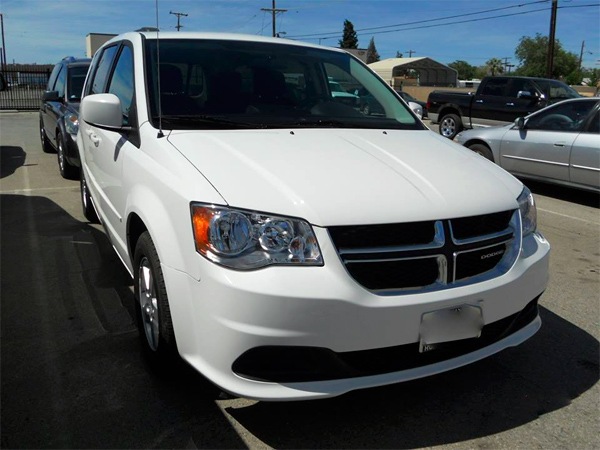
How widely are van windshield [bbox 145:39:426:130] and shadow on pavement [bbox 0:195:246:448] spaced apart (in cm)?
141

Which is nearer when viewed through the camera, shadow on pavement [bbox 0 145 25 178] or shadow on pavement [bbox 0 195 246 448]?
shadow on pavement [bbox 0 195 246 448]

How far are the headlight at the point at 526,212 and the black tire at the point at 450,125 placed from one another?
1390cm

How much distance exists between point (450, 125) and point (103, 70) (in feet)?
45.0

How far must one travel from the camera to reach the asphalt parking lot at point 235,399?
2.57 m

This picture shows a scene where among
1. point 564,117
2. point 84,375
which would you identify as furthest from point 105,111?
point 564,117

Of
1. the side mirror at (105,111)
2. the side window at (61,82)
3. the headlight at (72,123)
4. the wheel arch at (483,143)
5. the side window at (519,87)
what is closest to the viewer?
the side mirror at (105,111)

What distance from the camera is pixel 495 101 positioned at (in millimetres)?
15523

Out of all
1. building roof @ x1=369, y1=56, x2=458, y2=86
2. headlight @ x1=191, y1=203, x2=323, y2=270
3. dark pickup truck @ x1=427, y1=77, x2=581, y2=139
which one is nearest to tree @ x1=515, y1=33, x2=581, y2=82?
building roof @ x1=369, y1=56, x2=458, y2=86

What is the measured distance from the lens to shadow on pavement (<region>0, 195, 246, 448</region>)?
2.56m

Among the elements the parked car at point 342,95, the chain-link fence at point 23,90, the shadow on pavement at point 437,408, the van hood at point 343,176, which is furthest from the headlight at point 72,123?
the chain-link fence at point 23,90

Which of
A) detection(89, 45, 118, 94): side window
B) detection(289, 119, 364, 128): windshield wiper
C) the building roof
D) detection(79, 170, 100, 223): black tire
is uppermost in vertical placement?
the building roof

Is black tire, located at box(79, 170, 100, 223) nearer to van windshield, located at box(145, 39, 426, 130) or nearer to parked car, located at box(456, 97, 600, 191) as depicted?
van windshield, located at box(145, 39, 426, 130)

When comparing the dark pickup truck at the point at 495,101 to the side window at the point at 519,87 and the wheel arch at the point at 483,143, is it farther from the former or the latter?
the wheel arch at the point at 483,143

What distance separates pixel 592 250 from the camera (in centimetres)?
568
